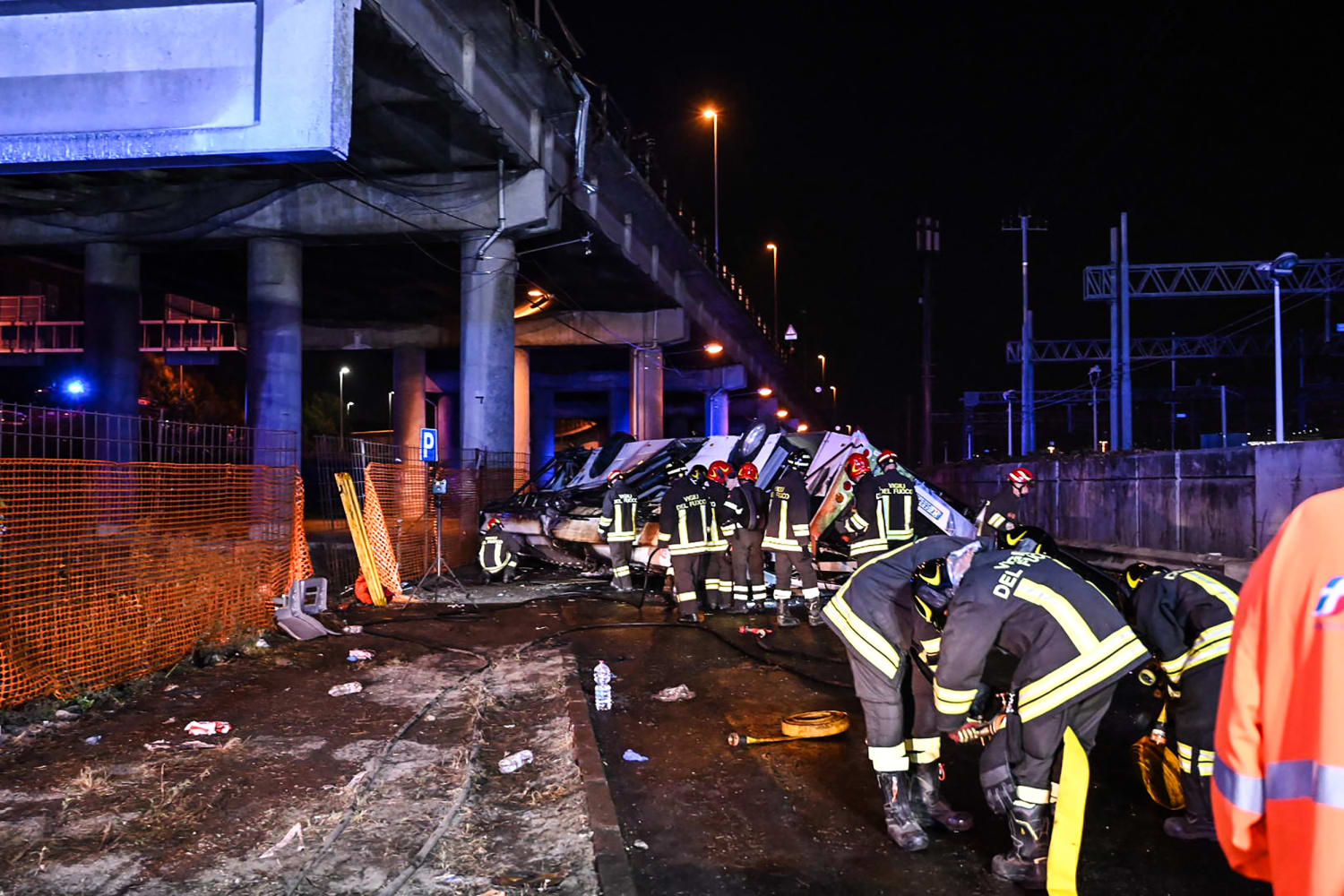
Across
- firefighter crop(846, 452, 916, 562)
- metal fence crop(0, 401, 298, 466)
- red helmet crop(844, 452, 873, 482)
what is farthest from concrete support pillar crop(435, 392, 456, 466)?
firefighter crop(846, 452, 916, 562)

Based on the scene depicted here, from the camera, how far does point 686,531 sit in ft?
36.3

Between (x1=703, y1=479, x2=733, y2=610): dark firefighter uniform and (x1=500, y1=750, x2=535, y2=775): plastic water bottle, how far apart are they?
17.6 ft

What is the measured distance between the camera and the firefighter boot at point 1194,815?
4.48 meters

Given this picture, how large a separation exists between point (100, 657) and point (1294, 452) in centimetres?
1362

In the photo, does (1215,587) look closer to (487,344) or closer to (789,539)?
(789,539)

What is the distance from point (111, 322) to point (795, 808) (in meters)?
22.9

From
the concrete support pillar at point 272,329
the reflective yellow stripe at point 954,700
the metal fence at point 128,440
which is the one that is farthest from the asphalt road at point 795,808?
the concrete support pillar at point 272,329

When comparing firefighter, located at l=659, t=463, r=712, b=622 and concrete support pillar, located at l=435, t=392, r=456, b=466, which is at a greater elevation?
concrete support pillar, located at l=435, t=392, r=456, b=466

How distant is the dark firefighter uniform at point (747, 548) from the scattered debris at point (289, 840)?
7440 mm

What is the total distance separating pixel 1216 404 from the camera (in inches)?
2482

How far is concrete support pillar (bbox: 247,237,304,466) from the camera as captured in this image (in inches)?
848

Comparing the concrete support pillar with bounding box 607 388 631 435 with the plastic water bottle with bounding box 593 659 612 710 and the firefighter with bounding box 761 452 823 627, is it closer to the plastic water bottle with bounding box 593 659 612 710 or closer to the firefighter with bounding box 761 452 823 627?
the firefighter with bounding box 761 452 823 627

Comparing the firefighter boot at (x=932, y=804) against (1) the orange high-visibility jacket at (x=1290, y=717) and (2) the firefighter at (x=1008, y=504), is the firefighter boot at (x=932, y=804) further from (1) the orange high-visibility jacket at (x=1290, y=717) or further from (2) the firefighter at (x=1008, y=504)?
(2) the firefighter at (x=1008, y=504)

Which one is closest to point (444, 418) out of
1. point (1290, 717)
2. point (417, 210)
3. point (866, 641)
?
point (417, 210)
